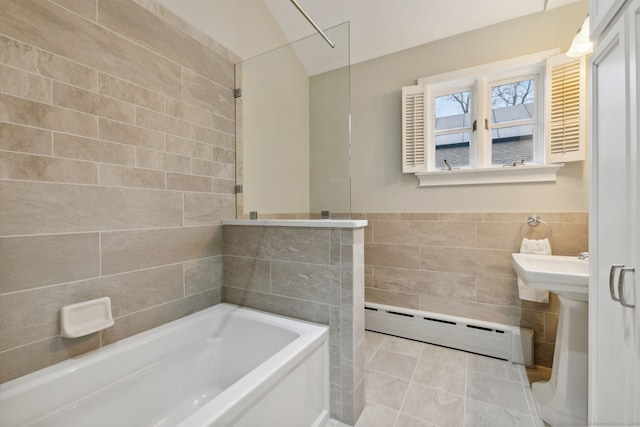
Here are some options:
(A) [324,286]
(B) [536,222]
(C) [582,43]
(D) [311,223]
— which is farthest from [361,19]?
(A) [324,286]

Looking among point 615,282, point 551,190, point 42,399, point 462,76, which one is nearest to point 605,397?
point 615,282

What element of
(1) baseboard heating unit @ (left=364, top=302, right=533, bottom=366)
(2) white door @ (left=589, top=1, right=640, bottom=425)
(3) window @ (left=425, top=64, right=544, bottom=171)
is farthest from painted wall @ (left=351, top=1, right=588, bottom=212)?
(2) white door @ (left=589, top=1, right=640, bottom=425)

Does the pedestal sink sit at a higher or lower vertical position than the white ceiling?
lower

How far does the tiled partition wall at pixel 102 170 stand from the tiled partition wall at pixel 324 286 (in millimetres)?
417

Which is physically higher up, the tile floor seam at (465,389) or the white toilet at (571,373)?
the white toilet at (571,373)

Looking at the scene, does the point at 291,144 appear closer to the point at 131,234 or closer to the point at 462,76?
the point at 131,234

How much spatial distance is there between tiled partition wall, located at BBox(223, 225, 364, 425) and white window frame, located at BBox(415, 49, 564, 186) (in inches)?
49.4

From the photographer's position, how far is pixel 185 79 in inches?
66.6

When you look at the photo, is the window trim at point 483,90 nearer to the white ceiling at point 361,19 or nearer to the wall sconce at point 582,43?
the wall sconce at point 582,43

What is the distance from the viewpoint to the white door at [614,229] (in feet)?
2.57

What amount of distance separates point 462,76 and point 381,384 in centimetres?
248

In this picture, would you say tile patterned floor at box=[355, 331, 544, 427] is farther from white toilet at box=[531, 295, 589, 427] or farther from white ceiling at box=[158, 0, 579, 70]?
white ceiling at box=[158, 0, 579, 70]

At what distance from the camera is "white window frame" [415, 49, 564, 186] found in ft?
6.60

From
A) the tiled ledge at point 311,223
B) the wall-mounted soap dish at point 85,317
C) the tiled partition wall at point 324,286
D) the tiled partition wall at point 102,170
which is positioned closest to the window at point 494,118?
the tiled ledge at point 311,223
